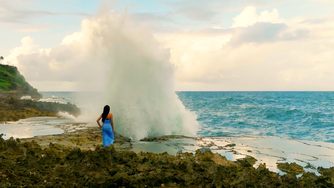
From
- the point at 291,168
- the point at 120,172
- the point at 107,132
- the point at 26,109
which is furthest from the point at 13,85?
the point at 120,172

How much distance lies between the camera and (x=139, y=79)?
25.8 metres

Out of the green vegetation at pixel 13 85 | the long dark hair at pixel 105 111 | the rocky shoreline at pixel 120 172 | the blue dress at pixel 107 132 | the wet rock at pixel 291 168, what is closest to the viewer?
the rocky shoreline at pixel 120 172

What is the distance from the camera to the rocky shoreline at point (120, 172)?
29.6ft

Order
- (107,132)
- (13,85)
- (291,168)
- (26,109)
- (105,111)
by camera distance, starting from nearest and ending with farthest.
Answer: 1. (291,168)
2. (105,111)
3. (107,132)
4. (26,109)
5. (13,85)

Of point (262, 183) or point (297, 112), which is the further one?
point (297, 112)

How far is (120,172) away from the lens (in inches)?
374

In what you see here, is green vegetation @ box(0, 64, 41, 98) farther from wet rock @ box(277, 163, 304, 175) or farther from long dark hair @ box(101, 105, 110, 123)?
wet rock @ box(277, 163, 304, 175)

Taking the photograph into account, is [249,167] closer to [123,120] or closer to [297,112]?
[123,120]

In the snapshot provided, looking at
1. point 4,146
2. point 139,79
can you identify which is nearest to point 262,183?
point 4,146

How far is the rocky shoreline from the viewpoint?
355 inches

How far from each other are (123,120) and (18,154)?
1231 centimetres

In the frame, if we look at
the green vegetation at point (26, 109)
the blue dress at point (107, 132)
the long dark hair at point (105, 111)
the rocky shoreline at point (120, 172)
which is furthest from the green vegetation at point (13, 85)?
the rocky shoreline at point (120, 172)

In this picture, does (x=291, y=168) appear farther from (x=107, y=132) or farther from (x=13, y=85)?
(x=13, y=85)

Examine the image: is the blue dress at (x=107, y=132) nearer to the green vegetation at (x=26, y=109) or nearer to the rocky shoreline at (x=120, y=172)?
the rocky shoreline at (x=120, y=172)
